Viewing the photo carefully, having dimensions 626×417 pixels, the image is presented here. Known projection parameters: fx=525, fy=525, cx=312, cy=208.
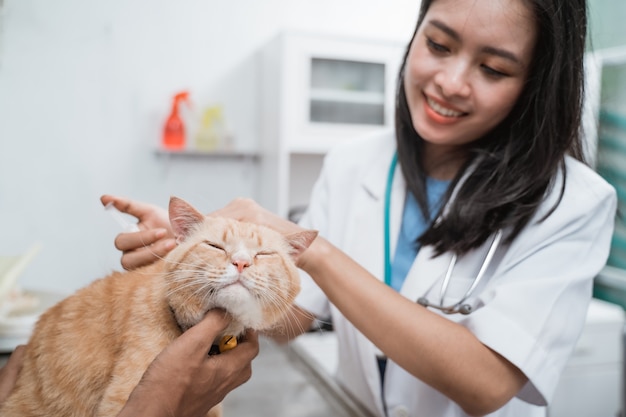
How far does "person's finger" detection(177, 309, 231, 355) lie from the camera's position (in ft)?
1.71

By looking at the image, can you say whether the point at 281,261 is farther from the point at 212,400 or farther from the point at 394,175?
the point at 394,175

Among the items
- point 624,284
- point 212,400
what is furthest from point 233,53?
point 624,284

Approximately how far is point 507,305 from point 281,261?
0.37 meters

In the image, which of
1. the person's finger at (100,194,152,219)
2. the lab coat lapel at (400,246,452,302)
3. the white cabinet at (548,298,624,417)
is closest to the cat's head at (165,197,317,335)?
the person's finger at (100,194,152,219)

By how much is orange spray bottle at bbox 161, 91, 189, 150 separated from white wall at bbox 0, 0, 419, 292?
0.59 feet

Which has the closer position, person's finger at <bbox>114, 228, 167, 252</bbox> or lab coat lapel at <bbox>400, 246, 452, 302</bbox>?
person's finger at <bbox>114, 228, 167, 252</bbox>

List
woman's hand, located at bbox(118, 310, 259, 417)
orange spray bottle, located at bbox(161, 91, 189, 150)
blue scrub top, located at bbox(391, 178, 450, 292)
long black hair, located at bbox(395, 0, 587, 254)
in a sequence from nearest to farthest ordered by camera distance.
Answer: woman's hand, located at bbox(118, 310, 259, 417), long black hair, located at bbox(395, 0, 587, 254), blue scrub top, located at bbox(391, 178, 450, 292), orange spray bottle, located at bbox(161, 91, 189, 150)

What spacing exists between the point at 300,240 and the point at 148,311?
0.66 feet

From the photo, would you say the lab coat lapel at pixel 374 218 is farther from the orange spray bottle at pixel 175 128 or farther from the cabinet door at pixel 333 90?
the cabinet door at pixel 333 90

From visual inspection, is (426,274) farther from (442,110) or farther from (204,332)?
(204,332)

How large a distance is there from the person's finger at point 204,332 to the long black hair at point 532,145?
0.47 metres

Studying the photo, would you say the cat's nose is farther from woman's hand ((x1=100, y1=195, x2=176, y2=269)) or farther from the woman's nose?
the woman's nose

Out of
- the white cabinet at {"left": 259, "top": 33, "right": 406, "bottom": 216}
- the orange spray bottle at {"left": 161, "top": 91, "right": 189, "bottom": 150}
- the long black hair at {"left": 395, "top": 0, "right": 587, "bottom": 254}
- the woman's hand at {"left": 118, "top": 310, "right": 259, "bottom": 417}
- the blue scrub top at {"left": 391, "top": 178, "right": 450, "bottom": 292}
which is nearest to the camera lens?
the woman's hand at {"left": 118, "top": 310, "right": 259, "bottom": 417}

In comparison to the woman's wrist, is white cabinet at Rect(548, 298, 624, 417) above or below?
below
